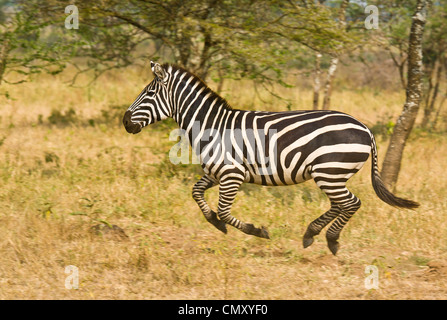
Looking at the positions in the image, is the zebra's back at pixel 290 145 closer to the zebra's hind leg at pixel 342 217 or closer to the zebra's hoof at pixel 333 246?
the zebra's hind leg at pixel 342 217

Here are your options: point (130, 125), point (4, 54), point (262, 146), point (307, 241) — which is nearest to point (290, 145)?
point (262, 146)

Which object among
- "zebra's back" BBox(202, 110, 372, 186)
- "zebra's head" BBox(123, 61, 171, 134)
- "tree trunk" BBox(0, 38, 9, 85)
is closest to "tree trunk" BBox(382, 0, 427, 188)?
"zebra's back" BBox(202, 110, 372, 186)

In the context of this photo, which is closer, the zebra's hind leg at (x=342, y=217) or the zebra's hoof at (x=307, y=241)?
the zebra's hind leg at (x=342, y=217)

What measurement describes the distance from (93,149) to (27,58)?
1974 millimetres

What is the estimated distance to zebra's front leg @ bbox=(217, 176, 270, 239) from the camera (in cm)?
559

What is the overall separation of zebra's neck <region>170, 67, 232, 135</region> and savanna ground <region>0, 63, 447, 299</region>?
1320 millimetres

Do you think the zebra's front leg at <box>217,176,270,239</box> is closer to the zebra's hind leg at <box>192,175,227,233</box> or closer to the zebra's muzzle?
the zebra's hind leg at <box>192,175,227,233</box>

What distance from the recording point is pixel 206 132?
5.78m

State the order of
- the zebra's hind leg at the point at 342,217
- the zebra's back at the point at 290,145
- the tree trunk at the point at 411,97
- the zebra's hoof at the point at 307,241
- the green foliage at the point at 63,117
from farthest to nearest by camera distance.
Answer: the green foliage at the point at 63,117, the tree trunk at the point at 411,97, the zebra's hoof at the point at 307,241, the zebra's hind leg at the point at 342,217, the zebra's back at the point at 290,145

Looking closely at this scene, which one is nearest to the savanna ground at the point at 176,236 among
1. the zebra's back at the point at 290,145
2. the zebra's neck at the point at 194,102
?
the zebra's back at the point at 290,145

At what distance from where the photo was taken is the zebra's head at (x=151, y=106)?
576 centimetres

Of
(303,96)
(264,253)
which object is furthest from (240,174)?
(303,96)

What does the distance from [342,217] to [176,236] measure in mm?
1957
